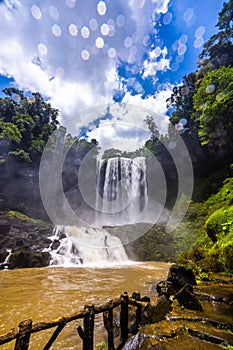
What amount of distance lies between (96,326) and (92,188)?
24.2 metres

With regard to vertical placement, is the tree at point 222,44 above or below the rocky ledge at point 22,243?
above

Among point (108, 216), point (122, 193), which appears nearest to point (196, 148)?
point (122, 193)

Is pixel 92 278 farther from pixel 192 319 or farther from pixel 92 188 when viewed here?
pixel 92 188

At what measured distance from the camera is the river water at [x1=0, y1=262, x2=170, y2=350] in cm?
355

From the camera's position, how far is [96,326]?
12.7ft

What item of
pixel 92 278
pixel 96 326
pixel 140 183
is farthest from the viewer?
pixel 140 183

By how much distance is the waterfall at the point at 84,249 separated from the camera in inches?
511

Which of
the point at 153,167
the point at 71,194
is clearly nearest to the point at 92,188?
the point at 71,194

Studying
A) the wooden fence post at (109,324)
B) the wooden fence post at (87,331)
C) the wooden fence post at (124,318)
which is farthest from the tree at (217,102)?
the wooden fence post at (87,331)

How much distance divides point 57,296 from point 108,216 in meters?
19.5

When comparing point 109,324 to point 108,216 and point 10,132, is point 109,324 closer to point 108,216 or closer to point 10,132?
point 108,216

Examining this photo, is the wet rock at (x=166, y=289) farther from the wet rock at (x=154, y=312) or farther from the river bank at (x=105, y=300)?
the wet rock at (x=154, y=312)

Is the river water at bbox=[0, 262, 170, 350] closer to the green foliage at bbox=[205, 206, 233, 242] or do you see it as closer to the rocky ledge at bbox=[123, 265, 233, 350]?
the rocky ledge at bbox=[123, 265, 233, 350]

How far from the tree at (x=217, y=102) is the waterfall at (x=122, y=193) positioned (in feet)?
39.4
